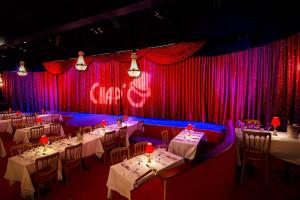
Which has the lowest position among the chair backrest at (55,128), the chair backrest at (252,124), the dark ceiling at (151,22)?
the chair backrest at (55,128)

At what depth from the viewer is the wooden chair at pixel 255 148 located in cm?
396

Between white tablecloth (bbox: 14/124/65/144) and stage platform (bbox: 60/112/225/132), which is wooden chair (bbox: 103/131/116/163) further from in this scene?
white tablecloth (bbox: 14/124/65/144)

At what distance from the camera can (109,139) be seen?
→ 17.7ft

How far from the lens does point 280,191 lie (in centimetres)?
378

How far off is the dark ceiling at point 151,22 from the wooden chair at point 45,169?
2681mm

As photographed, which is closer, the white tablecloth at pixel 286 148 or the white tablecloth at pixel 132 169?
the white tablecloth at pixel 132 169

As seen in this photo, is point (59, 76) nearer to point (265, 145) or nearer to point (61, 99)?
point (61, 99)

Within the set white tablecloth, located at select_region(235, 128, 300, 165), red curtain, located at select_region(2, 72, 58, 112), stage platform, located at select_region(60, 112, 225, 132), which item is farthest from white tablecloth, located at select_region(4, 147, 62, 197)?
red curtain, located at select_region(2, 72, 58, 112)

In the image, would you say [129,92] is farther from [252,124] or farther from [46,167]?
[46,167]

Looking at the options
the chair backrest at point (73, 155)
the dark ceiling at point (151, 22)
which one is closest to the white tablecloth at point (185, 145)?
the chair backrest at point (73, 155)

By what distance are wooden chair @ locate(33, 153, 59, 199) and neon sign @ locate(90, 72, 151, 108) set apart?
4.89 meters

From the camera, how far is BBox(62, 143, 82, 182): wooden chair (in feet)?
13.4

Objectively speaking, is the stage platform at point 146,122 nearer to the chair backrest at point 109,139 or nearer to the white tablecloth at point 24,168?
the chair backrest at point 109,139

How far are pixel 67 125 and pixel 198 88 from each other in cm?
528
